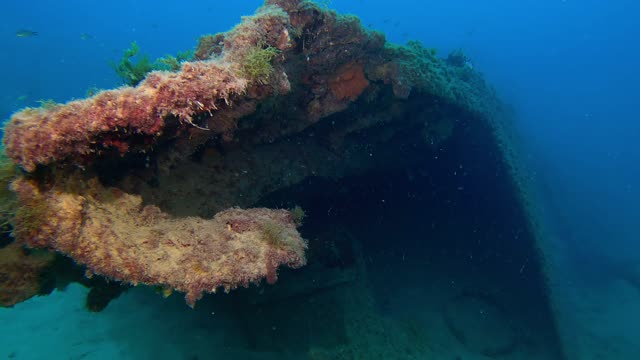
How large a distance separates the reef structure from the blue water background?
30.0 ft

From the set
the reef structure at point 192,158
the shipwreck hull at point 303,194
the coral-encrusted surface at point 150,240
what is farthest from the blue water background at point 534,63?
the coral-encrusted surface at point 150,240

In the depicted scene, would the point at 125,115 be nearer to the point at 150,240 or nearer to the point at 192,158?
the point at 150,240

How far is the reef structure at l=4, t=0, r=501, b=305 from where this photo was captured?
2.73m

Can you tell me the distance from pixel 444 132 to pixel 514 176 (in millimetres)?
2314

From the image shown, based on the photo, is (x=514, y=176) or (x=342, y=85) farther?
(x=514, y=176)

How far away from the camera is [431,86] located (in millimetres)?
7156

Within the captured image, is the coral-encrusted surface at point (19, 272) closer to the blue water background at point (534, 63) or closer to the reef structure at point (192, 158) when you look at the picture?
the reef structure at point (192, 158)

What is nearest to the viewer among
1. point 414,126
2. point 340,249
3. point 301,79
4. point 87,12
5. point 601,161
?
point 301,79

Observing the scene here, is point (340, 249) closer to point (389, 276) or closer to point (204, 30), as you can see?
point (389, 276)

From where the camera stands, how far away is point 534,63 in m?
70.2

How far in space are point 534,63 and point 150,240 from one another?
83.5 meters

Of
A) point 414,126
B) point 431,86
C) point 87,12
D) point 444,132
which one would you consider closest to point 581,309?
point 444,132

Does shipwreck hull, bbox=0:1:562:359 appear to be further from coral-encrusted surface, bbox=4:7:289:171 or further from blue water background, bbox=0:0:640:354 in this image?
blue water background, bbox=0:0:640:354

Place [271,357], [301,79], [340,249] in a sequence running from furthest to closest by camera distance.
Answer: [340,249] → [271,357] → [301,79]
